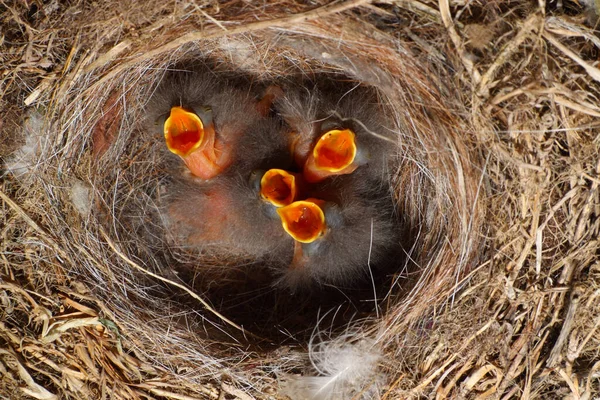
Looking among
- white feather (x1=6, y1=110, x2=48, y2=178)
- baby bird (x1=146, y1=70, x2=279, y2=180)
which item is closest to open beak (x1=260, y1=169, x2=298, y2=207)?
baby bird (x1=146, y1=70, x2=279, y2=180)

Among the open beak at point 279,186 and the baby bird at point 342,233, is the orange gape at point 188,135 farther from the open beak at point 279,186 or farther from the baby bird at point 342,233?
the baby bird at point 342,233

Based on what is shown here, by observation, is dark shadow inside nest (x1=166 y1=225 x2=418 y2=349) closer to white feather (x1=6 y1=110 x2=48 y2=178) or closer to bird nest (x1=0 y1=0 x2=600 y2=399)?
bird nest (x1=0 y1=0 x2=600 y2=399)

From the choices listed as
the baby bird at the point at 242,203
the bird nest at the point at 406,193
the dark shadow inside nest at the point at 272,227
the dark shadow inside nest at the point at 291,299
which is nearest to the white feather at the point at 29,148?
the bird nest at the point at 406,193

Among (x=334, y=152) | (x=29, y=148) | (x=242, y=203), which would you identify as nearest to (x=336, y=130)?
(x=334, y=152)

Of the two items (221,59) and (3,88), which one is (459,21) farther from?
(3,88)

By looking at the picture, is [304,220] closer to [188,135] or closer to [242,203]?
[242,203]

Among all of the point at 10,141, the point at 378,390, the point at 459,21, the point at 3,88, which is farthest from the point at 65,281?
the point at 459,21
